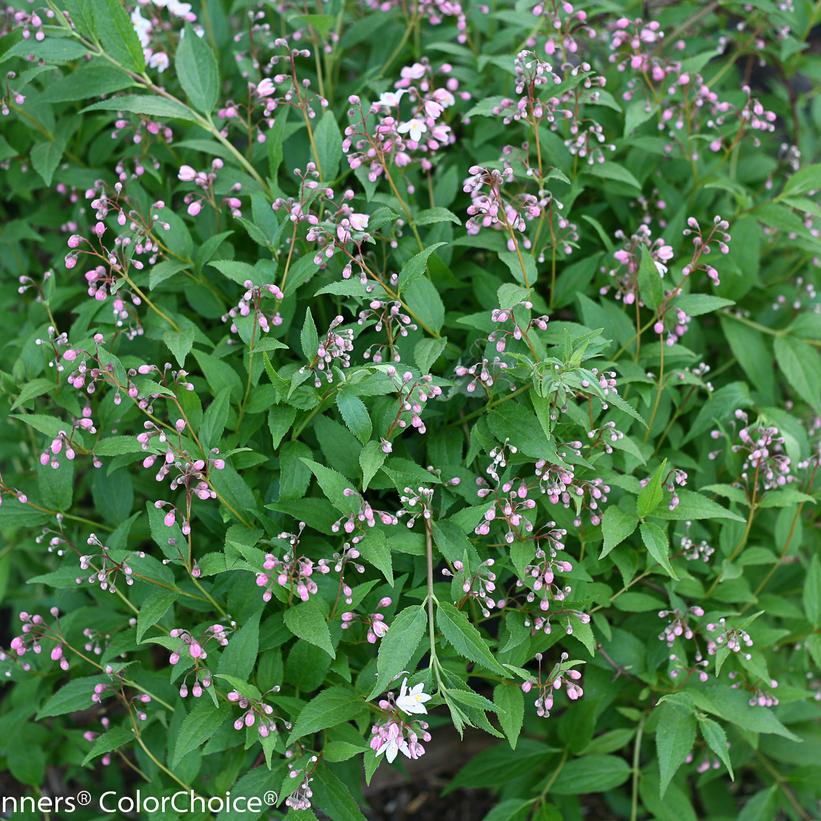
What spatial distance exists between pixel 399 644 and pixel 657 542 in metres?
0.84

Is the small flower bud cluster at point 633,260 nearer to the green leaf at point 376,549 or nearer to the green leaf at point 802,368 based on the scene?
the green leaf at point 802,368

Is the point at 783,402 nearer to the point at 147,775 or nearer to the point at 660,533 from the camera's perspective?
the point at 660,533

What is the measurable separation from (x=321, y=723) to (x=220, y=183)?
1.84 meters

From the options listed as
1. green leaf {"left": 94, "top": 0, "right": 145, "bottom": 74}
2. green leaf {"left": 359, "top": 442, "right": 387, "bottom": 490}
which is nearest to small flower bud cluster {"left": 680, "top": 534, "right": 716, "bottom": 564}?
green leaf {"left": 359, "top": 442, "right": 387, "bottom": 490}

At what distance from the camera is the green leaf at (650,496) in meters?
2.47

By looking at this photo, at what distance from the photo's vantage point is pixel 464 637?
229 centimetres

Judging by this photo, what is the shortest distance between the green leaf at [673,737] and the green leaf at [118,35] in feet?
8.95

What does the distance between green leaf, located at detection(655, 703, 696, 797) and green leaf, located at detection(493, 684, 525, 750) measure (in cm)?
48

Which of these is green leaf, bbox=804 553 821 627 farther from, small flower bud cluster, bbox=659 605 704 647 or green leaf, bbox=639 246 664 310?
green leaf, bbox=639 246 664 310

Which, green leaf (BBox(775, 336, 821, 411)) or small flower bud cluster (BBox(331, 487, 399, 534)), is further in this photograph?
green leaf (BBox(775, 336, 821, 411))

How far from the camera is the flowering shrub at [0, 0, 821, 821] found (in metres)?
2.47

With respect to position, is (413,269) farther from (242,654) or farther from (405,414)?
(242,654)

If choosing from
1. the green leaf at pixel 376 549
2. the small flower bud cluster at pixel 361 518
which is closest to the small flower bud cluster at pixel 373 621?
the green leaf at pixel 376 549

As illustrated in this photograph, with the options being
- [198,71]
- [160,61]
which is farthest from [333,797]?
[160,61]
